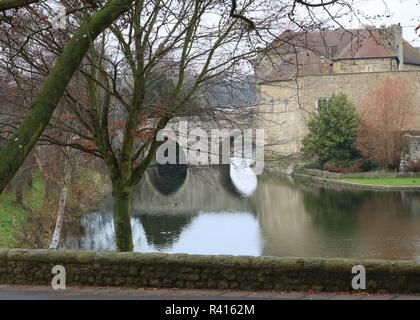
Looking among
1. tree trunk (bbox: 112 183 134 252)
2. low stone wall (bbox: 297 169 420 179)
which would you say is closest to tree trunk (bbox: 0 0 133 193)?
tree trunk (bbox: 112 183 134 252)

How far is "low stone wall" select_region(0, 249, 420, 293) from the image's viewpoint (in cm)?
816

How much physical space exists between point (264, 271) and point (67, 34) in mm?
4927

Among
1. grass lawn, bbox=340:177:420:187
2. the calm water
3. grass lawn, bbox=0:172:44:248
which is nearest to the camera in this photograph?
grass lawn, bbox=0:172:44:248

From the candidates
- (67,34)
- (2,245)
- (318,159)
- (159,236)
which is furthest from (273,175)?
(67,34)

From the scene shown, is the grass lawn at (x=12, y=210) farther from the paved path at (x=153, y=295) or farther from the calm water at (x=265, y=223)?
the paved path at (x=153, y=295)

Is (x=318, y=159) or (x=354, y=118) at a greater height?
(x=354, y=118)

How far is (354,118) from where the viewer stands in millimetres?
43281

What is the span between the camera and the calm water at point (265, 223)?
65.4ft

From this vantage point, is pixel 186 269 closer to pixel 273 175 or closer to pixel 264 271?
pixel 264 271

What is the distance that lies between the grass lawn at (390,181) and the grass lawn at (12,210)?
19.8 meters

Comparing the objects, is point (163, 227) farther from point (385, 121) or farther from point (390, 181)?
point (385, 121)

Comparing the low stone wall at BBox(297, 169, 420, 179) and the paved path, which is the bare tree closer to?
the paved path

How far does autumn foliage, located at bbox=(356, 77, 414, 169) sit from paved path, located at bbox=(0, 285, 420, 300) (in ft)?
114

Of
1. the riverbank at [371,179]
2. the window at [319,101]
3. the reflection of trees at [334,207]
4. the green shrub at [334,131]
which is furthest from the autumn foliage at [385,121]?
the reflection of trees at [334,207]
